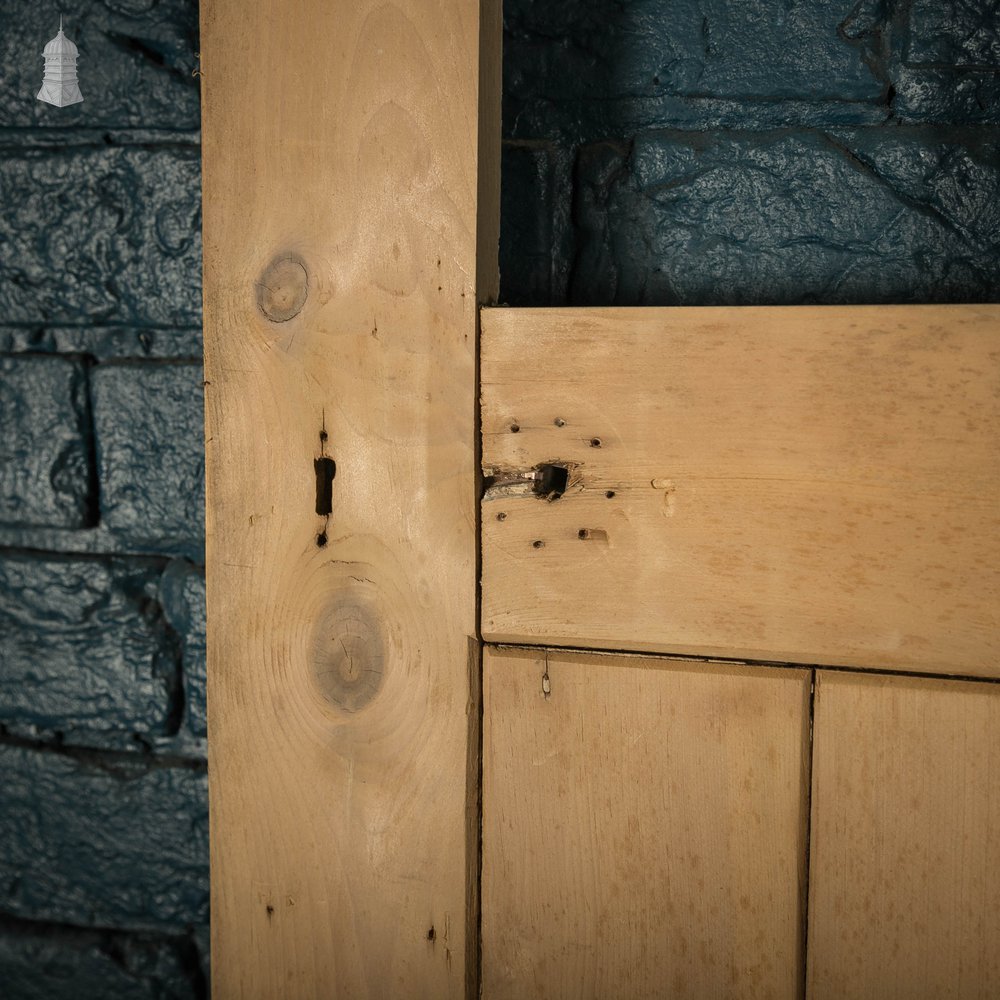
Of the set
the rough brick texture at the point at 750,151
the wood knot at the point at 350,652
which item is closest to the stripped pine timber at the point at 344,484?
the wood knot at the point at 350,652

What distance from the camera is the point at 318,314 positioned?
642mm

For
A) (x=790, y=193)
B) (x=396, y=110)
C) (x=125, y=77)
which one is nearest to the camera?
(x=396, y=110)

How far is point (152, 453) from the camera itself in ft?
2.88

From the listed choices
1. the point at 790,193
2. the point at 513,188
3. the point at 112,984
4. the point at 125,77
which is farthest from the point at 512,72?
the point at 112,984

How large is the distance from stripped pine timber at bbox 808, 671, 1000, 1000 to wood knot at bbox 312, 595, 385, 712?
31 cm

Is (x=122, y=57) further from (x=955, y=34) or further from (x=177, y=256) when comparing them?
(x=955, y=34)

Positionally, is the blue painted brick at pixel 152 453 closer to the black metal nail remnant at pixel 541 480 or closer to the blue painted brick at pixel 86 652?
the blue painted brick at pixel 86 652

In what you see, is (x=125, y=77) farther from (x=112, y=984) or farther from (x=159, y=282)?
(x=112, y=984)

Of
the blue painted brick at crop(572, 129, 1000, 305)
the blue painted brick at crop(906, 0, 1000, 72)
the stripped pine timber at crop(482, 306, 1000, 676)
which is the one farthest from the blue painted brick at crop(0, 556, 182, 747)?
the blue painted brick at crop(906, 0, 1000, 72)

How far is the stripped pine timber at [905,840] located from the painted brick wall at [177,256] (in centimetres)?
32

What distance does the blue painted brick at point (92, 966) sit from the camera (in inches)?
35.4

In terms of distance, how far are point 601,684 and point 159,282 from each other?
57 centimetres

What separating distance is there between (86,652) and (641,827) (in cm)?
58

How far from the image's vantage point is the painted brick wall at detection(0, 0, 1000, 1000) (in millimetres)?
712
